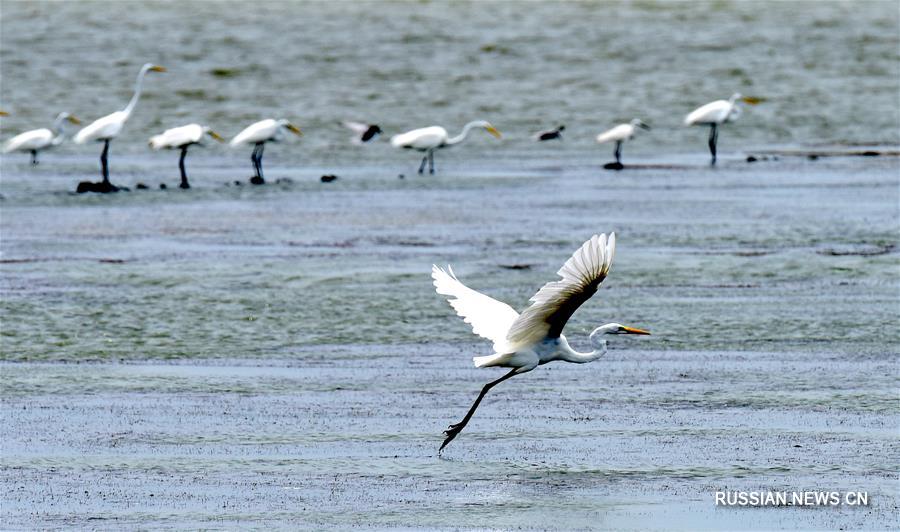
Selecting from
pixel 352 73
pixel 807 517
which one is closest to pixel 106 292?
pixel 807 517

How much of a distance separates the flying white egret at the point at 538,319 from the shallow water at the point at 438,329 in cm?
43

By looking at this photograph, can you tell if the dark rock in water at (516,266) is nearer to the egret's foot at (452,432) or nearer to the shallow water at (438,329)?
the shallow water at (438,329)

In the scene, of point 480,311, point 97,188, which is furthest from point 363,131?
point 480,311

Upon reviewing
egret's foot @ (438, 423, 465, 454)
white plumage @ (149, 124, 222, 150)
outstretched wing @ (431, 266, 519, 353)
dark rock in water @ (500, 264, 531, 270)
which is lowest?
white plumage @ (149, 124, 222, 150)

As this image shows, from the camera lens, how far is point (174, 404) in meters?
→ 10.6

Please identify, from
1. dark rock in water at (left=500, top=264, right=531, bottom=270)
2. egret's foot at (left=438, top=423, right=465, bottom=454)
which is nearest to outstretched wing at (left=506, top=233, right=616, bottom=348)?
egret's foot at (left=438, top=423, right=465, bottom=454)

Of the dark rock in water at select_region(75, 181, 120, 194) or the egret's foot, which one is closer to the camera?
the egret's foot

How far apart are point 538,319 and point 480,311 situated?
2.44ft

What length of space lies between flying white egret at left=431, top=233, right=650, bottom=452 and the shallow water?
17.1 inches

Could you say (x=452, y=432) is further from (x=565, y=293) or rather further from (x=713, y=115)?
(x=713, y=115)

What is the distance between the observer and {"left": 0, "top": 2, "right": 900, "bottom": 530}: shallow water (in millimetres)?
8695

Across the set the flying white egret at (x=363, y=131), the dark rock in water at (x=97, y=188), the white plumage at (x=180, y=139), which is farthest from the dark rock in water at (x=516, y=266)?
the flying white egret at (x=363, y=131)

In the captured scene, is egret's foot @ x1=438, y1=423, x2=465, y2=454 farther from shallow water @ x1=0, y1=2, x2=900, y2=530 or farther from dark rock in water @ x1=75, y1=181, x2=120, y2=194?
dark rock in water @ x1=75, y1=181, x2=120, y2=194

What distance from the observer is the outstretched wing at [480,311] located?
32.5ft
